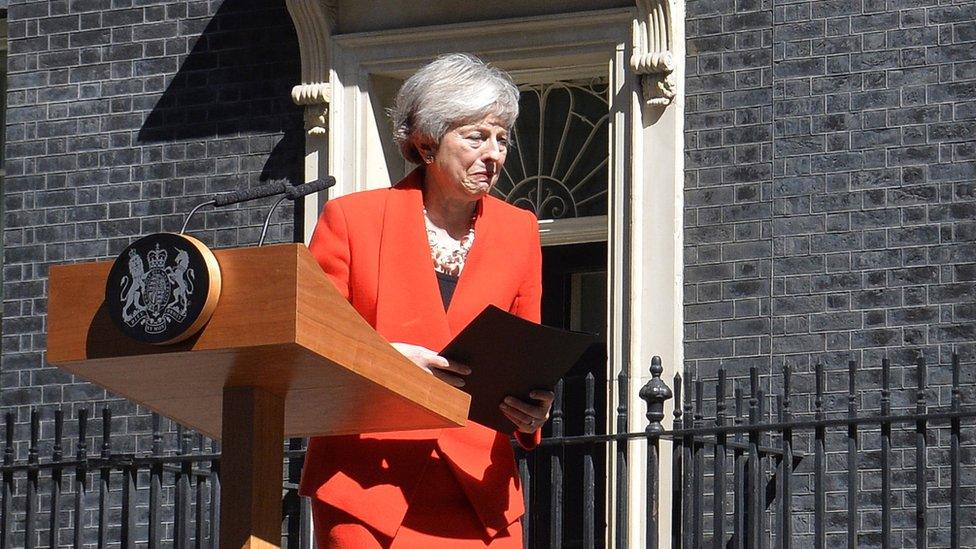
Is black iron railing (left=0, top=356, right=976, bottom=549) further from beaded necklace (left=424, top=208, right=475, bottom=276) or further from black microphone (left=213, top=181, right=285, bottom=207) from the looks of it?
beaded necklace (left=424, top=208, right=475, bottom=276)

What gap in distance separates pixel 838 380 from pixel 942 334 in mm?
491

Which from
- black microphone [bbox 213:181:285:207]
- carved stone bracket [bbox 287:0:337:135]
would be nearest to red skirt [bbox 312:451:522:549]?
black microphone [bbox 213:181:285:207]

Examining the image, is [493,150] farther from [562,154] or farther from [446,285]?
[562,154]

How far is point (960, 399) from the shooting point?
23.5 ft

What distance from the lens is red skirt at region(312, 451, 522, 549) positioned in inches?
170

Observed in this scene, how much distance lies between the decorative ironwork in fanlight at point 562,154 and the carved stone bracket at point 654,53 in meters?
0.60

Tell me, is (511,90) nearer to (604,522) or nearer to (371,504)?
(371,504)

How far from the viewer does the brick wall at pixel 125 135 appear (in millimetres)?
10320

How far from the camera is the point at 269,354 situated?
11.5 feet

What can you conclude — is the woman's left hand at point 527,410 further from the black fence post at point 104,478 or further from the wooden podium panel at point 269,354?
the black fence post at point 104,478

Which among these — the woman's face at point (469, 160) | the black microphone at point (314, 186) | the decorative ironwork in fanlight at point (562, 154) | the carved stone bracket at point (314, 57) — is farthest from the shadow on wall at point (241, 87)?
the woman's face at point (469, 160)

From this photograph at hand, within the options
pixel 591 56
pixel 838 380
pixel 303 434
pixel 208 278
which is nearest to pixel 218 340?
pixel 208 278

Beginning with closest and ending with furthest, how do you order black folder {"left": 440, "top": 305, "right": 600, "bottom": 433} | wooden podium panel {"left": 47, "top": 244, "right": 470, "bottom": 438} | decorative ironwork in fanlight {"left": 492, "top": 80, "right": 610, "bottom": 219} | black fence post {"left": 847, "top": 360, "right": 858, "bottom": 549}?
1. wooden podium panel {"left": 47, "top": 244, "right": 470, "bottom": 438}
2. black folder {"left": 440, "top": 305, "right": 600, "bottom": 433}
3. black fence post {"left": 847, "top": 360, "right": 858, "bottom": 549}
4. decorative ironwork in fanlight {"left": 492, "top": 80, "right": 610, "bottom": 219}

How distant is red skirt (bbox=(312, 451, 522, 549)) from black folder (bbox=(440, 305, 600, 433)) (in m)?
0.17
